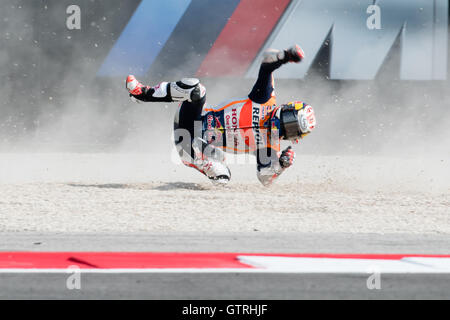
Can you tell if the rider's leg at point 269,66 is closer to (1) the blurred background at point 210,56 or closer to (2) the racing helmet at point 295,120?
(2) the racing helmet at point 295,120

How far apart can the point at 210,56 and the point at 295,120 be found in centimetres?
406

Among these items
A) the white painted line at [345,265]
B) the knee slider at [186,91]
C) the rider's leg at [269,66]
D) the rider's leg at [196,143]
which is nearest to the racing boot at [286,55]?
the rider's leg at [269,66]

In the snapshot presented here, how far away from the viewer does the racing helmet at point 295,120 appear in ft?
20.1

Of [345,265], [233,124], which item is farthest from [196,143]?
[345,265]

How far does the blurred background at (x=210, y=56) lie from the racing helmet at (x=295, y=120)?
370 cm

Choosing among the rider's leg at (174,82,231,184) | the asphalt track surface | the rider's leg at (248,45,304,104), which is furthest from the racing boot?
the asphalt track surface

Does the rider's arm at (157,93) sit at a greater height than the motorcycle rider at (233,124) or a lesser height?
greater

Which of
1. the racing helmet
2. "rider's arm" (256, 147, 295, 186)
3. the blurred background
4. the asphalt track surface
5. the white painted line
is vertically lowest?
the asphalt track surface

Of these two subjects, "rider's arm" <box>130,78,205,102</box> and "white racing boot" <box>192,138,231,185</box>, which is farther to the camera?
"white racing boot" <box>192,138,231,185</box>

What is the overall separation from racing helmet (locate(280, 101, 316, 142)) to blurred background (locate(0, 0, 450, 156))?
3703mm

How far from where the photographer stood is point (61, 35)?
9883mm

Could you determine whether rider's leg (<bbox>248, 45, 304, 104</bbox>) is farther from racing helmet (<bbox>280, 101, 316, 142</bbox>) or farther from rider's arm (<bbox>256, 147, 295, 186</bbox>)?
rider's arm (<bbox>256, 147, 295, 186</bbox>)

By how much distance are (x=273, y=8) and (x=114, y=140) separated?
3.18 metres

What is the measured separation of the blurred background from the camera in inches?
386
